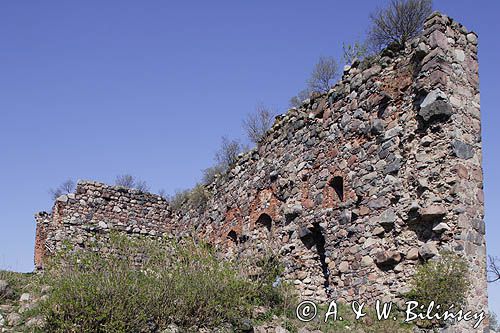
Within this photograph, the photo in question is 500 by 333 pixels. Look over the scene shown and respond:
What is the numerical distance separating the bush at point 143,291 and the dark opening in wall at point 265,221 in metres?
3.37

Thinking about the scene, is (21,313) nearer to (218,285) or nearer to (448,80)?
(218,285)

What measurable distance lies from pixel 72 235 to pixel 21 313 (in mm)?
7973

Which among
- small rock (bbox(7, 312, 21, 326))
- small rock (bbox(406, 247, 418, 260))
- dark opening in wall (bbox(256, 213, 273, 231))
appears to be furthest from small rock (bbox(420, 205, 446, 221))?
small rock (bbox(7, 312, 21, 326))

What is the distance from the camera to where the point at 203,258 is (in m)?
10.3

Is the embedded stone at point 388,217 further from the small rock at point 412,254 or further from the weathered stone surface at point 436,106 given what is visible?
the weathered stone surface at point 436,106

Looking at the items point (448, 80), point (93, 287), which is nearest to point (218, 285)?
point (93, 287)

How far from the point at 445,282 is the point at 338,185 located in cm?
341

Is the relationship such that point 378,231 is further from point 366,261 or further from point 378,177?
point 378,177

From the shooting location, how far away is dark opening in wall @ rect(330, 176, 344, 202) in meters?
11.5

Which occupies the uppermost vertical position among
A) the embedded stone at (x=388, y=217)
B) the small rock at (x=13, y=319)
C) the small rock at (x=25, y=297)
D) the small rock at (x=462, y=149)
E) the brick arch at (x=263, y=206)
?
the brick arch at (x=263, y=206)

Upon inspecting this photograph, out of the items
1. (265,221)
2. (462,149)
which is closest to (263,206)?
(265,221)
